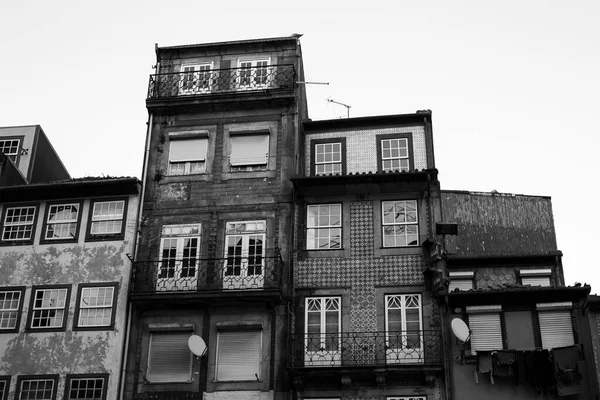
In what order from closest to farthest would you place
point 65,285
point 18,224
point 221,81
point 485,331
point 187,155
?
point 485,331 < point 65,285 < point 18,224 < point 187,155 < point 221,81

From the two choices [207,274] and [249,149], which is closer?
[207,274]

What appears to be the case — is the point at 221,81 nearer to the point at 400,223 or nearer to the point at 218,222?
the point at 218,222

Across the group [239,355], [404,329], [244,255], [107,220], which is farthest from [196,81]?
[404,329]

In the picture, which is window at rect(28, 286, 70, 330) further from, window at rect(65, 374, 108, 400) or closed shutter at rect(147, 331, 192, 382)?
closed shutter at rect(147, 331, 192, 382)

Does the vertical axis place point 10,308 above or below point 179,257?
below

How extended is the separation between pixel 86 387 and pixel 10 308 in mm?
4088

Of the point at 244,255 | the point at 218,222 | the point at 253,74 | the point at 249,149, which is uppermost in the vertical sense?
the point at 253,74

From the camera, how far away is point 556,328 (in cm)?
2352

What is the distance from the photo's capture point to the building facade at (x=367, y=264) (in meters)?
23.5

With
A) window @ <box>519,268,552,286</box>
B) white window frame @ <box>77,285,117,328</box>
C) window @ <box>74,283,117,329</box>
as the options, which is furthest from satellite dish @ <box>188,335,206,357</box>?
window @ <box>519,268,552,286</box>

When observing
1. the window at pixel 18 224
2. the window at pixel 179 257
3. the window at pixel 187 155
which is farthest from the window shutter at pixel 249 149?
the window at pixel 18 224

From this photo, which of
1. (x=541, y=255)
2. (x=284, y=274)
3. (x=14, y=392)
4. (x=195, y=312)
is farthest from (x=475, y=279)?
(x=14, y=392)

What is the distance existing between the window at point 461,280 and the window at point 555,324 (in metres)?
2.97

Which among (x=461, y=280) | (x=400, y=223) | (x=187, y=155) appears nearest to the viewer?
(x=400, y=223)
